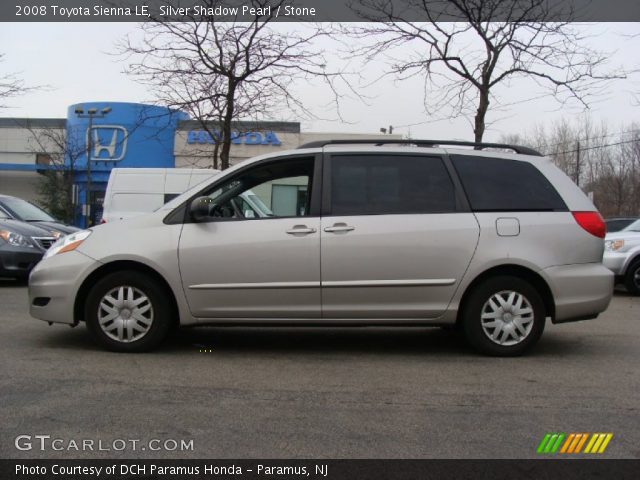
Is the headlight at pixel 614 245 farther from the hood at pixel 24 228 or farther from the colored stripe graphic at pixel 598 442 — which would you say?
the hood at pixel 24 228

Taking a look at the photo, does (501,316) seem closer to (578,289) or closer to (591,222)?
(578,289)

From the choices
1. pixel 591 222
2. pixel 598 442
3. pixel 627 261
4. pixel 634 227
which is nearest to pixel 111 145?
pixel 634 227

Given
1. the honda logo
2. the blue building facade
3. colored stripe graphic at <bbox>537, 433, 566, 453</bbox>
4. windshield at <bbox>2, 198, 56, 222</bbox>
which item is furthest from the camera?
the honda logo

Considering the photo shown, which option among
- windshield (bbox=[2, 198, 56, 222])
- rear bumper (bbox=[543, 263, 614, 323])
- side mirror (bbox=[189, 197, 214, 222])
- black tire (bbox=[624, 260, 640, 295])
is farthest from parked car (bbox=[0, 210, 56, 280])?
black tire (bbox=[624, 260, 640, 295])

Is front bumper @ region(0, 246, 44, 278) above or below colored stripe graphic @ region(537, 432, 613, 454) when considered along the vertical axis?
above

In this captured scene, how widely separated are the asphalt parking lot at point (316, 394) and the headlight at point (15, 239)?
12.5 ft

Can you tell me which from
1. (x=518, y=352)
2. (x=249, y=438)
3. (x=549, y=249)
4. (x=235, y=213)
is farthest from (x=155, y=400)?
(x=549, y=249)

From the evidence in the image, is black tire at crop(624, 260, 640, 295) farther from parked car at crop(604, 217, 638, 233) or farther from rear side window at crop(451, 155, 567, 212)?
rear side window at crop(451, 155, 567, 212)

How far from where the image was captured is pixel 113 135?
30609 millimetres

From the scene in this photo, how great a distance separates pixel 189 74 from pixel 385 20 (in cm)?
508

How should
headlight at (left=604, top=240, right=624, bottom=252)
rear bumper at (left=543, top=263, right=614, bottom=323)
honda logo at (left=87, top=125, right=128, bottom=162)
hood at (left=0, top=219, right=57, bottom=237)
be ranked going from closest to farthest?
rear bumper at (left=543, top=263, right=614, bottom=323) → hood at (left=0, top=219, right=57, bottom=237) → headlight at (left=604, top=240, right=624, bottom=252) → honda logo at (left=87, top=125, right=128, bottom=162)

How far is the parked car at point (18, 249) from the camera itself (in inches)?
368

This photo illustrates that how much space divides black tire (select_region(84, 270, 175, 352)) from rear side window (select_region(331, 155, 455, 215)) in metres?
1.68

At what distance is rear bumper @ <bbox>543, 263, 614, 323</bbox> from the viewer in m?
5.08
